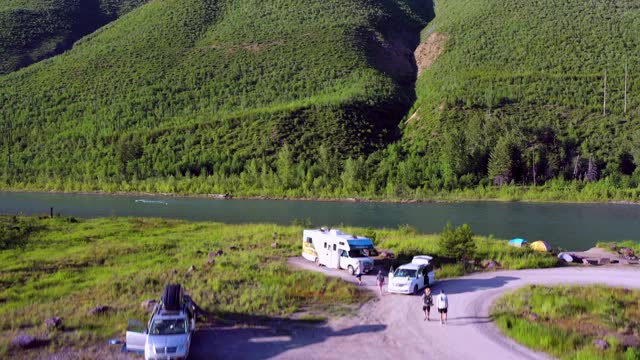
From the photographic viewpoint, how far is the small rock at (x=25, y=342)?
53.7ft

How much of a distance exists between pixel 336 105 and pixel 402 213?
45.5 metres

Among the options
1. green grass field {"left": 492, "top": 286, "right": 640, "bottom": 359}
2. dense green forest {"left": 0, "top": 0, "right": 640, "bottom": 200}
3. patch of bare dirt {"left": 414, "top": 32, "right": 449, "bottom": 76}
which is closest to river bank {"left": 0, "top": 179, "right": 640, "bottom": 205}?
dense green forest {"left": 0, "top": 0, "right": 640, "bottom": 200}

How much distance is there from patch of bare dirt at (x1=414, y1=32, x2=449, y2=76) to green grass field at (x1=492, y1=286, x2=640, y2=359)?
379 ft

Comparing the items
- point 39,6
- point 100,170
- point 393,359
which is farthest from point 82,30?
point 393,359

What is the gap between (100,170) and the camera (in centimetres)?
9550

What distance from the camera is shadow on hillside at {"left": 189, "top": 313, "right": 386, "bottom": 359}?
1650cm

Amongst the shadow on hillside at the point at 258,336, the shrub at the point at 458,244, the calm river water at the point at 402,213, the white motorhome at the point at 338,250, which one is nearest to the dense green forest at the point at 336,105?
the calm river water at the point at 402,213

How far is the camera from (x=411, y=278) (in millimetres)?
23031

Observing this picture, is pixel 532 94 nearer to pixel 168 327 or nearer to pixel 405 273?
pixel 405 273

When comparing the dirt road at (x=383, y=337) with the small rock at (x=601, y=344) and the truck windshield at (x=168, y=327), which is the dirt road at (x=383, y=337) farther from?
the small rock at (x=601, y=344)

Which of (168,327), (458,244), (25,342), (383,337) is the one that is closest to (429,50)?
(458,244)

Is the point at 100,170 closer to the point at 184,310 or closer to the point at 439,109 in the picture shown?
the point at 439,109

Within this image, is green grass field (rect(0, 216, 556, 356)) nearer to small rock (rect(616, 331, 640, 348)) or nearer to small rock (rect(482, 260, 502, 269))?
small rock (rect(482, 260, 502, 269))

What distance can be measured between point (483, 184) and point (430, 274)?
187 ft
